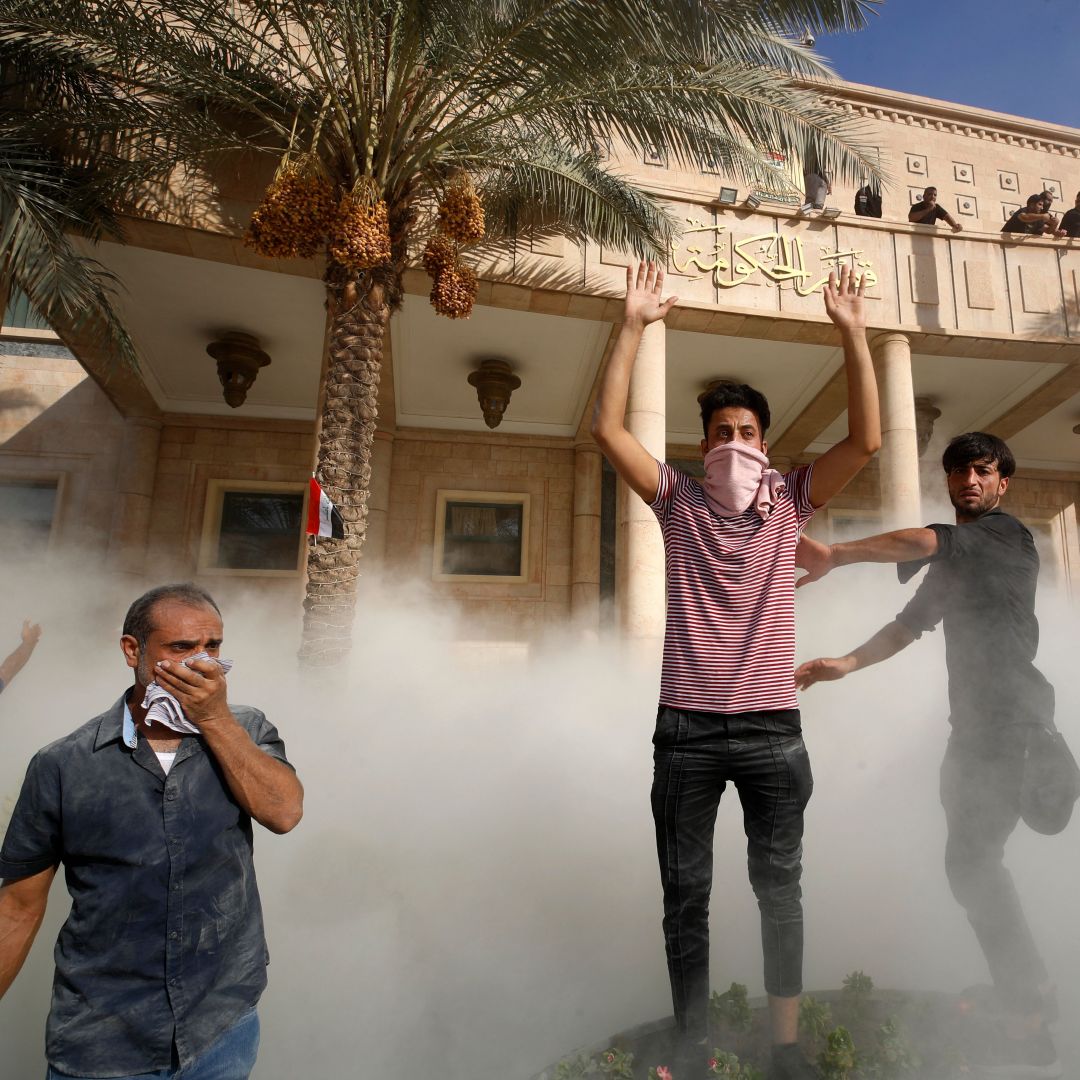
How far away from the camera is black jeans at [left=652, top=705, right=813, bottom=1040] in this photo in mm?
1958

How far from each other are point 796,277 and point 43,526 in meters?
12.1

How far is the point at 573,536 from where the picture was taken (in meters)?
13.2

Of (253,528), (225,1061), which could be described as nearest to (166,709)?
(225,1061)

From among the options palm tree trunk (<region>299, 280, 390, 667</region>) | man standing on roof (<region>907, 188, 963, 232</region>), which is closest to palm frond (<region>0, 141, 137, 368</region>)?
palm tree trunk (<region>299, 280, 390, 667</region>)

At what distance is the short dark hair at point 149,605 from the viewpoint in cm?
176

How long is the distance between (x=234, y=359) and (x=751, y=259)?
280 inches

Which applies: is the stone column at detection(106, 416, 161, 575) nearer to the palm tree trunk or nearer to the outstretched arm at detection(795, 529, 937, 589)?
the palm tree trunk

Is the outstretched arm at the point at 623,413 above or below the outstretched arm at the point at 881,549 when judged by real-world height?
above

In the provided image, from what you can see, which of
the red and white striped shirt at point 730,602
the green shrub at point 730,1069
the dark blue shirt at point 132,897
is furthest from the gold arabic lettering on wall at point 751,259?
the dark blue shirt at point 132,897

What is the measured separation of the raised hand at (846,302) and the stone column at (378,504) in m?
10.3

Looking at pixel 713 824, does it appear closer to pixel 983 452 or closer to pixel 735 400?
pixel 735 400

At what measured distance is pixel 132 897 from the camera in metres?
1.58

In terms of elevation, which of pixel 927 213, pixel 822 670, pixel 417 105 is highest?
pixel 927 213

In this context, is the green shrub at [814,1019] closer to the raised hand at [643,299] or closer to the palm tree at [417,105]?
the raised hand at [643,299]
